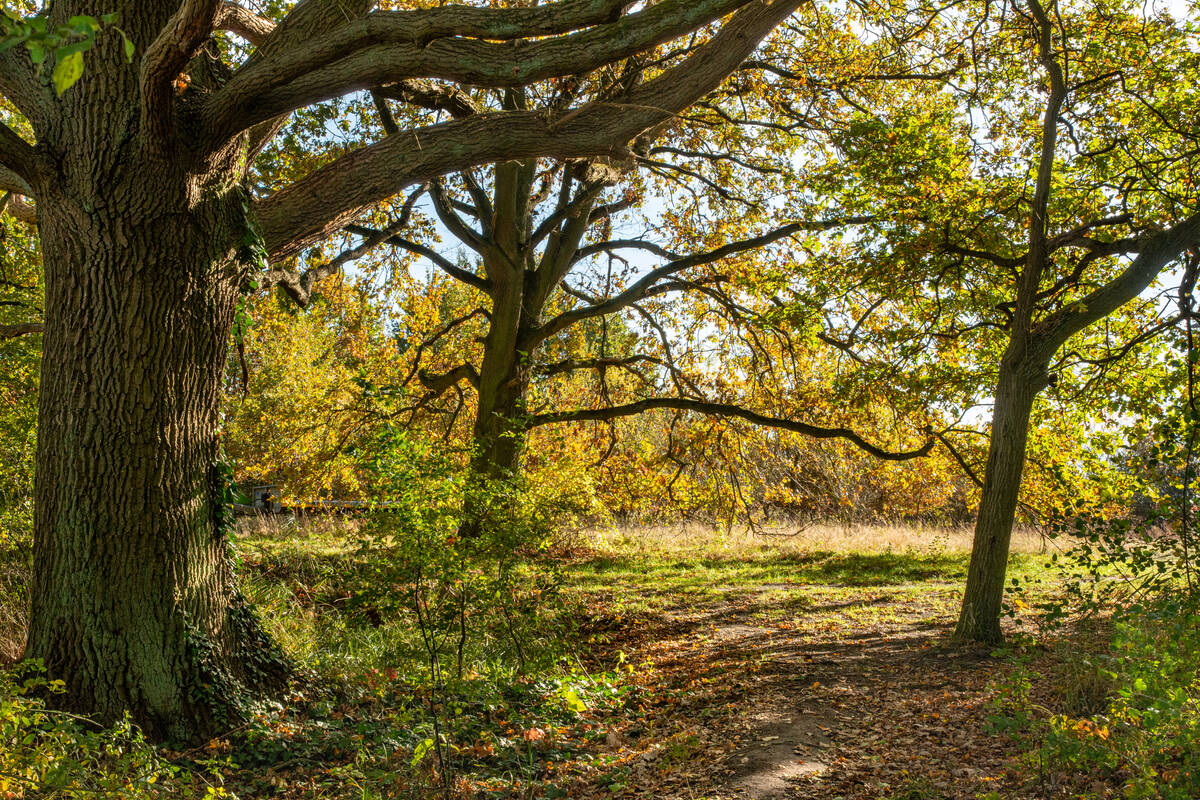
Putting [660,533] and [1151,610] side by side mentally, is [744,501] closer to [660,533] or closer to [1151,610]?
[660,533]

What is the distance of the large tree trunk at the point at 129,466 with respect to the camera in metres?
4.90

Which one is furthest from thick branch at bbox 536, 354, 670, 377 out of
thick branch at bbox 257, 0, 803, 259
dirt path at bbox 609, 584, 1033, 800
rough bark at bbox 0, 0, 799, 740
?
rough bark at bbox 0, 0, 799, 740

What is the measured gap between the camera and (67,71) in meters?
1.63

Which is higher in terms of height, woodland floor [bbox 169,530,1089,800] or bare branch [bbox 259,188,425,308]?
bare branch [bbox 259,188,425,308]

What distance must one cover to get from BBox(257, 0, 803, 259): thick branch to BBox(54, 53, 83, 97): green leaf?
12.5 feet

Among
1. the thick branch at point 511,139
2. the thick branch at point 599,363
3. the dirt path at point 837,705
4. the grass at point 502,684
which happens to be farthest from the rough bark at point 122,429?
the thick branch at point 599,363

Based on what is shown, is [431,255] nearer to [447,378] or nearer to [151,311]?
[447,378]

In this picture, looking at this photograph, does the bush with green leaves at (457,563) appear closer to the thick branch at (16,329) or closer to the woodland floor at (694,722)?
the woodland floor at (694,722)

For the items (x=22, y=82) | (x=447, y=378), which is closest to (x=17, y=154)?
(x=22, y=82)

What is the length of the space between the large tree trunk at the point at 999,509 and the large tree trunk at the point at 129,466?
21.4 ft

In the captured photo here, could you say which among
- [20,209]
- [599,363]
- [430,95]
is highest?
[430,95]

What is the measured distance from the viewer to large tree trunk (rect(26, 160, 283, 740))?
16.1 feet

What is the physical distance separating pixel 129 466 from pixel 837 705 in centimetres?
529

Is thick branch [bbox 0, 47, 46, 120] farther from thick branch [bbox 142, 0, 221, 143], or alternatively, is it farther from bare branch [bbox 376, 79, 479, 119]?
bare branch [bbox 376, 79, 479, 119]
